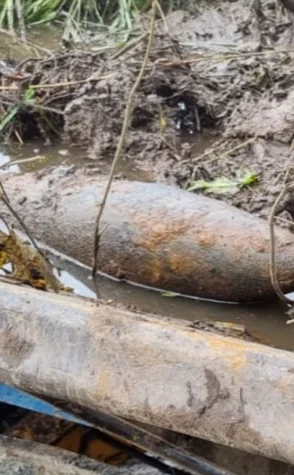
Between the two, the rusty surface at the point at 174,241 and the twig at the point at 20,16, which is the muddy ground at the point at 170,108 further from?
the twig at the point at 20,16

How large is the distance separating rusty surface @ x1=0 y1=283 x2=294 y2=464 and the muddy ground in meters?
2.25

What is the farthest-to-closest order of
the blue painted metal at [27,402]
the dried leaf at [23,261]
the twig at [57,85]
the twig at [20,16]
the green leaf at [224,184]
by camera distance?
the twig at [20,16]
the twig at [57,85]
the green leaf at [224,184]
the dried leaf at [23,261]
the blue painted metal at [27,402]

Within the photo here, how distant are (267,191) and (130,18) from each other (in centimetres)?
342

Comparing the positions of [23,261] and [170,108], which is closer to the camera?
[23,261]

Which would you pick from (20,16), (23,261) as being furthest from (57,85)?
(20,16)

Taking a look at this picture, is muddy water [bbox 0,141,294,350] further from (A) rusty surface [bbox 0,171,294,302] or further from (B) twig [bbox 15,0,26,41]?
(B) twig [bbox 15,0,26,41]

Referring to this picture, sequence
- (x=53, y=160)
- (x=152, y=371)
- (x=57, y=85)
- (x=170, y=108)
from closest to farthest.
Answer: (x=152, y=371) → (x=53, y=160) → (x=57, y=85) → (x=170, y=108)

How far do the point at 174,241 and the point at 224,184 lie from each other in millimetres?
809

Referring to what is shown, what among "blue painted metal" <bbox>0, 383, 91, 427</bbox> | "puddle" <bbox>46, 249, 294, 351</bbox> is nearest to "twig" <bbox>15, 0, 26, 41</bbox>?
"puddle" <bbox>46, 249, 294, 351</bbox>

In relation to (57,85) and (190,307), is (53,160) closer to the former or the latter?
(57,85)

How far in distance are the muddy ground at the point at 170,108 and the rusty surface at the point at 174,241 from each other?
0.69 meters

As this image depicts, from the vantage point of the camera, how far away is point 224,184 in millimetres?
→ 4621

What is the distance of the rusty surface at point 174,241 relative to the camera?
385 cm

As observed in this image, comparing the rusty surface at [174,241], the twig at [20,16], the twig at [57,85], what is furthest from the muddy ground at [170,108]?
the twig at [20,16]
